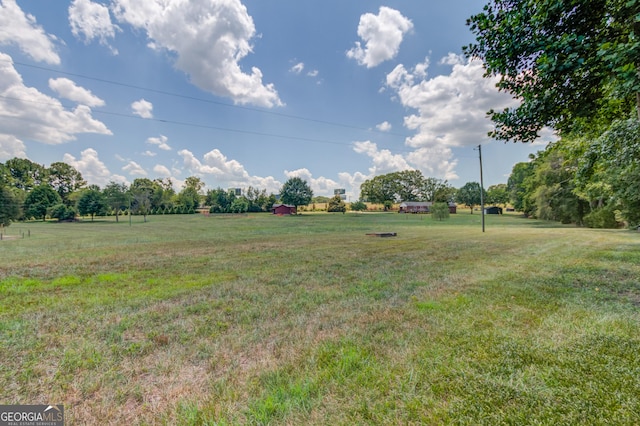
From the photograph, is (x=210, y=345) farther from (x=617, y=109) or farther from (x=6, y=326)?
(x=617, y=109)

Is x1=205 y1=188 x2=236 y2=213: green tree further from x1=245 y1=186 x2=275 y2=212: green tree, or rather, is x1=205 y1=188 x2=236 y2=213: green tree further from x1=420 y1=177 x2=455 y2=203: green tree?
x1=420 y1=177 x2=455 y2=203: green tree

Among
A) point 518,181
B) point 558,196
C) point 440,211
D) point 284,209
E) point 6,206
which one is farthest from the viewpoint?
point 284,209

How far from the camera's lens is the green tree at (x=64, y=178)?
70625mm

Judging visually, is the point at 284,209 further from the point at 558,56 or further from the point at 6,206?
the point at 558,56

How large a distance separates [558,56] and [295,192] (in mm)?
63344

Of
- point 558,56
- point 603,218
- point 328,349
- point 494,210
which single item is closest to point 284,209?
point 603,218

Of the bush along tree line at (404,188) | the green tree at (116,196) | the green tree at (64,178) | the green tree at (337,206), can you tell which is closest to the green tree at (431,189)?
the bush along tree line at (404,188)

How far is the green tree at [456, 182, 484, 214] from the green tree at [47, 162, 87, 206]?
377 feet

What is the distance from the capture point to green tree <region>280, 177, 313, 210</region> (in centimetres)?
6669

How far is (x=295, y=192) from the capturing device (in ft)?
220

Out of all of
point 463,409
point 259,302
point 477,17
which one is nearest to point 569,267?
point 477,17

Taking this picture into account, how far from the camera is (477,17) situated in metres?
6.17

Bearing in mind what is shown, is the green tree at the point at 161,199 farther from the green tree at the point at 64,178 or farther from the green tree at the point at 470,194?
the green tree at the point at 470,194

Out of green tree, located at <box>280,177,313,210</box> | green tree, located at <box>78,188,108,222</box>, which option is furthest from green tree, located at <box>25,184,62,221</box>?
green tree, located at <box>280,177,313,210</box>
